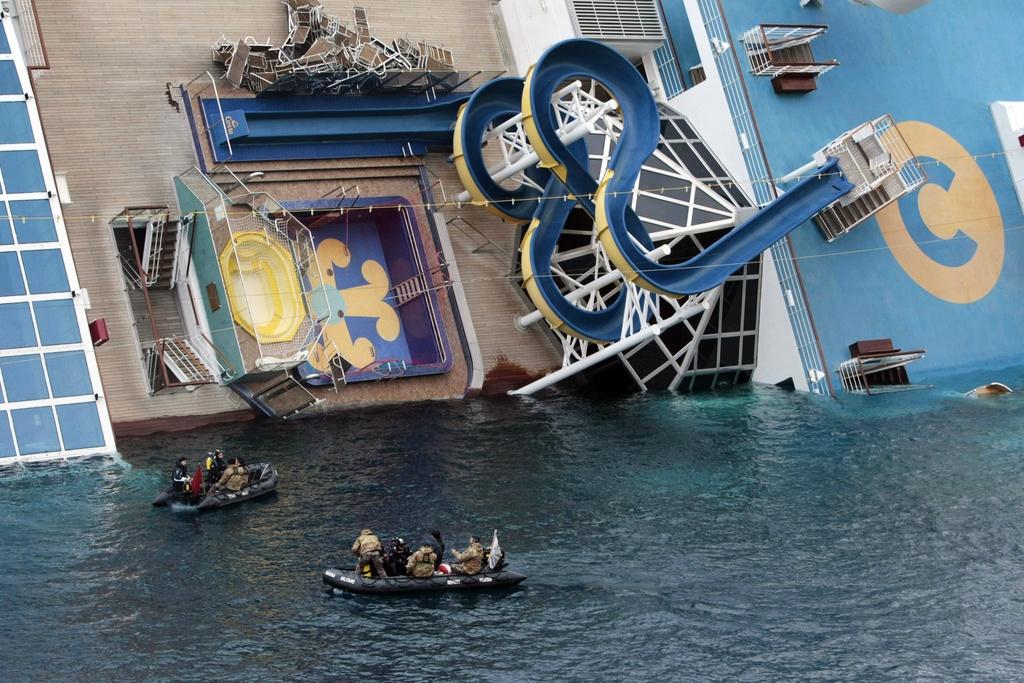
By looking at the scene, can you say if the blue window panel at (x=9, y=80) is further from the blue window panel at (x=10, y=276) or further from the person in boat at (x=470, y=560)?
the person in boat at (x=470, y=560)

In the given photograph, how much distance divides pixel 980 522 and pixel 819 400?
15708 millimetres

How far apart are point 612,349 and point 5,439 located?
22.7 metres

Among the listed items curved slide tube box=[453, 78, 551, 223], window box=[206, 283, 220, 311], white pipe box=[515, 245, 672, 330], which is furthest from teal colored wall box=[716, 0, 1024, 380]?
window box=[206, 283, 220, 311]

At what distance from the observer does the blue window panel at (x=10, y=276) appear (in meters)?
46.8

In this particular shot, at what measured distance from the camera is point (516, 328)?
6000 centimetres

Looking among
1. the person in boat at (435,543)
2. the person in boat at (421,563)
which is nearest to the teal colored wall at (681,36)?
the person in boat at (435,543)

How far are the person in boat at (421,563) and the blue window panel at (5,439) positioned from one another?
15.6 m

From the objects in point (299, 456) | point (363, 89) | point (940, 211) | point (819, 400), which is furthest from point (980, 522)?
point (363, 89)

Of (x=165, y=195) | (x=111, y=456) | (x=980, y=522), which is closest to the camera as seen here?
(x=980, y=522)

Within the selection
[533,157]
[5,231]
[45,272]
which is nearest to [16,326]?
[45,272]

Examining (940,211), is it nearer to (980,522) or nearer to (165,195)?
(980,522)

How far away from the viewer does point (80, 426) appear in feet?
153

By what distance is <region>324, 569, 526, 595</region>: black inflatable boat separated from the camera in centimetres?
3691

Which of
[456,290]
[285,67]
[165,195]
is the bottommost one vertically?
[456,290]
